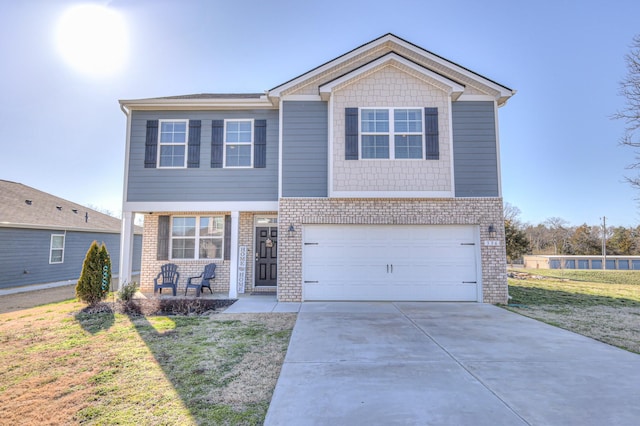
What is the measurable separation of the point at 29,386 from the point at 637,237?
1872 inches

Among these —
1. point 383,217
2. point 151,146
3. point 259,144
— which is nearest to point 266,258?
point 259,144

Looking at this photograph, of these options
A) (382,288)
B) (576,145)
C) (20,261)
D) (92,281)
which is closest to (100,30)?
(92,281)

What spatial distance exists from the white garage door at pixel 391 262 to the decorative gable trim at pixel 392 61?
3.80m

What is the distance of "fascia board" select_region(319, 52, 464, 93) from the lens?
884 centimetres

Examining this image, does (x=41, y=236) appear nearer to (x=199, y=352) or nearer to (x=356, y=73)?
(x=199, y=352)

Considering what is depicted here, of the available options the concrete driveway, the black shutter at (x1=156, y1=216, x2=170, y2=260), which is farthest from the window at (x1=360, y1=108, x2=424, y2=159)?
the black shutter at (x1=156, y1=216, x2=170, y2=260)

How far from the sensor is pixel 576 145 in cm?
2083

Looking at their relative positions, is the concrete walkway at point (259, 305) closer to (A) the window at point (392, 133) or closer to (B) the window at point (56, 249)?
(A) the window at point (392, 133)

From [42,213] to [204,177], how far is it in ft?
29.0

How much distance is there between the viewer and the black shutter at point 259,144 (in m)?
9.70

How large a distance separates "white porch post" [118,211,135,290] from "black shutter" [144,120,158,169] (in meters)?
1.64

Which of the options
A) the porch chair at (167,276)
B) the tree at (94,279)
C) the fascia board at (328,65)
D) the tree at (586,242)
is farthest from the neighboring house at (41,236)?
the tree at (586,242)

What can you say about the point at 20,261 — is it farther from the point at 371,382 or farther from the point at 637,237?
the point at 637,237

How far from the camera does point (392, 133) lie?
885 cm
